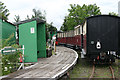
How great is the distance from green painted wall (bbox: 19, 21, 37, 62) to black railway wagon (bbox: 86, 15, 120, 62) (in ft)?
10.8

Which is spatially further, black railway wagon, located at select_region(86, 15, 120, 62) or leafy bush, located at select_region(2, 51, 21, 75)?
black railway wagon, located at select_region(86, 15, 120, 62)

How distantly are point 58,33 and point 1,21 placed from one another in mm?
24326

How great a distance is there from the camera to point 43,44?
35.9 feet

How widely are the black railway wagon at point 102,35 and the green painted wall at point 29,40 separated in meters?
3.30

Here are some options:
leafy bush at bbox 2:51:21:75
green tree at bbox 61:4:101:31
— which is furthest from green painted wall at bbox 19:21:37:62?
green tree at bbox 61:4:101:31

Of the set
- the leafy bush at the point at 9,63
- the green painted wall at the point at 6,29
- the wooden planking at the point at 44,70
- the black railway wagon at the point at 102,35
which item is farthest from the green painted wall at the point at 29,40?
the black railway wagon at the point at 102,35

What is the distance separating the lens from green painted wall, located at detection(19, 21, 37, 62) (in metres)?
8.82

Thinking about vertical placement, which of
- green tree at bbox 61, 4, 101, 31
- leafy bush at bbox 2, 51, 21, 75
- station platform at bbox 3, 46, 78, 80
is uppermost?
green tree at bbox 61, 4, 101, 31

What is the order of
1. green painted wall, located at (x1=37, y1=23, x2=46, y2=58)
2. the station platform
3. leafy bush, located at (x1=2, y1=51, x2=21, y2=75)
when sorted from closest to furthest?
the station platform, leafy bush, located at (x1=2, y1=51, x2=21, y2=75), green painted wall, located at (x1=37, y1=23, x2=46, y2=58)

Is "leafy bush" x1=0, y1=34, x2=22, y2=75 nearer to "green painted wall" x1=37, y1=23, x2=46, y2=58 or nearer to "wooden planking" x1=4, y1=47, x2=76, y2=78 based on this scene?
"wooden planking" x1=4, y1=47, x2=76, y2=78

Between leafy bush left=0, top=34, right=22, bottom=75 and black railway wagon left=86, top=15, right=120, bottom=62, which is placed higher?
black railway wagon left=86, top=15, right=120, bottom=62

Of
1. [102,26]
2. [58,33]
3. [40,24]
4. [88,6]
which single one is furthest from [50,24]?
[102,26]

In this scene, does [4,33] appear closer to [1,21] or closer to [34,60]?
[1,21]

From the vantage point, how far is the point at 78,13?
41.1m
